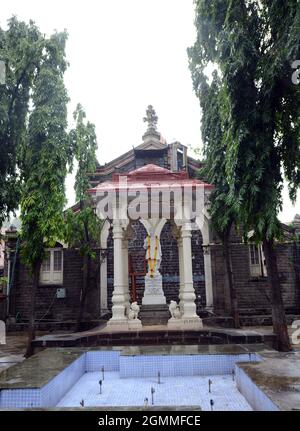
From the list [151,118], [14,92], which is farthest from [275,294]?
[151,118]

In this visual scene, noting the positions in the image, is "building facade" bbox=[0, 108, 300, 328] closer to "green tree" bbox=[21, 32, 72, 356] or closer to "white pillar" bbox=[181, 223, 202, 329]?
"white pillar" bbox=[181, 223, 202, 329]

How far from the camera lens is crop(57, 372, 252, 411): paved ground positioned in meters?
6.23

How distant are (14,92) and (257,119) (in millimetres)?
6509

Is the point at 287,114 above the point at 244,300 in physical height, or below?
above

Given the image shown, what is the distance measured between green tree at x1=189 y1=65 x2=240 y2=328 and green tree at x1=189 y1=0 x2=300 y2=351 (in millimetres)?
3236

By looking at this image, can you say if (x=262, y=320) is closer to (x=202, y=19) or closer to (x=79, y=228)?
(x=79, y=228)

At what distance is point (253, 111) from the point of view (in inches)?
349

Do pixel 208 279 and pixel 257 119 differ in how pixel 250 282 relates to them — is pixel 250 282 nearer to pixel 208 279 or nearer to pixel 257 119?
pixel 208 279

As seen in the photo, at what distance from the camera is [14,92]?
10766 mm

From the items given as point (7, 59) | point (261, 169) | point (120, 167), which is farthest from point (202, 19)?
point (120, 167)

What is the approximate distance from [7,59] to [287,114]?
724 centimetres

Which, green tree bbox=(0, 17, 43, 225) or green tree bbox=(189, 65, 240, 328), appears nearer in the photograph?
green tree bbox=(0, 17, 43, 225)

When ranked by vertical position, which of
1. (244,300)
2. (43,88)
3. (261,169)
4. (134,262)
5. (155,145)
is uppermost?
(155,145)

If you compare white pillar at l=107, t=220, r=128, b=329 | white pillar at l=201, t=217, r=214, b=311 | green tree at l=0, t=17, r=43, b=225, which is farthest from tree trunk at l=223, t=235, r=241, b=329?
green tree at l=0, t=17, r=43, b=225
